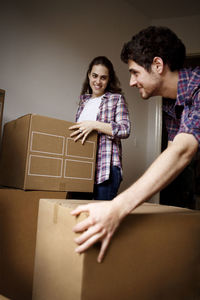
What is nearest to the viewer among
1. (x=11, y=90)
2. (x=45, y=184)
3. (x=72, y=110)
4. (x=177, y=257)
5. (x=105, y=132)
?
(x=177, y=257)

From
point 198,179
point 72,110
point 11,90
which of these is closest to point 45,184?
point 11,90

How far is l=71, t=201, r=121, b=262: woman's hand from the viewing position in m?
0.56

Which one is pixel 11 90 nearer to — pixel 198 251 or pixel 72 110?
pixel 72 110

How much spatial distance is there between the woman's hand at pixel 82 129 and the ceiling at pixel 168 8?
6.58 feet

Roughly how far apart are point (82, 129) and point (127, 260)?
2.44 feet

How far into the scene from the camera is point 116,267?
0.61 m

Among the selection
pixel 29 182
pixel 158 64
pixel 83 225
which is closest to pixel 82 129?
pixel 29 182

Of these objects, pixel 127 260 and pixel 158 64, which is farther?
pixel 158 64

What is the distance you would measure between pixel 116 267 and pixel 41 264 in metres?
0.24

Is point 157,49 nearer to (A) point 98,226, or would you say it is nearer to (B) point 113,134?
(B) point 113,134

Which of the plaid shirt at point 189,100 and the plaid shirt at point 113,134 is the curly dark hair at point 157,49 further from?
the plaid shirt at point 113,134

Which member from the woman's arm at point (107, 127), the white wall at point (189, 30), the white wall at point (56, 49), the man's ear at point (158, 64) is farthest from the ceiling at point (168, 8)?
the man's ear at point (158, 64)

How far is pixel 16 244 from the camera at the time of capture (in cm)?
111

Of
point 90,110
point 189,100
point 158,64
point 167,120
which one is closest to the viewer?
point 189,100
